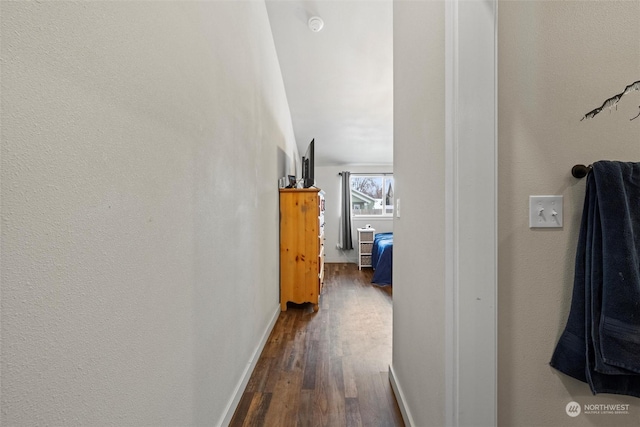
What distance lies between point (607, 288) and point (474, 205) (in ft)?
1.50

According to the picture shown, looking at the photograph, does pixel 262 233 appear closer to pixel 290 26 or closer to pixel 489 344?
pixel 489 344

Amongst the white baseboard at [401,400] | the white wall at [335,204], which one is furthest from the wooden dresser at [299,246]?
the white wall at [335,204]

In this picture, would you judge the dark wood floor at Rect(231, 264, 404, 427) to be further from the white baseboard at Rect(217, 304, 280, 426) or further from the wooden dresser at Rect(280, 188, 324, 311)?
the wooden dresser at Rect(280, 188, 324, 311)

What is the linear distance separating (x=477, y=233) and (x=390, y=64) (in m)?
2.92

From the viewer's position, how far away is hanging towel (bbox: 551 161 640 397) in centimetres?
79

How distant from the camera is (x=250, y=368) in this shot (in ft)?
5.82

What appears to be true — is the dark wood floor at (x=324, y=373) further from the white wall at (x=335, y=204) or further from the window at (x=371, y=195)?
the window at (x=371, y=195)

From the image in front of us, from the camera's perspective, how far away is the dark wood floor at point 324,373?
145cm

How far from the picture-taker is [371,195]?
616 centimetres

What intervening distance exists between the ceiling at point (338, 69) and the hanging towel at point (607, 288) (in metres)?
2.44

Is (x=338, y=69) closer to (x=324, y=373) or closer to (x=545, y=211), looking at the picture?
(x=545, y=211)

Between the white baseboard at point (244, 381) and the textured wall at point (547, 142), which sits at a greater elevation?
the textured wall at point (547, 142)

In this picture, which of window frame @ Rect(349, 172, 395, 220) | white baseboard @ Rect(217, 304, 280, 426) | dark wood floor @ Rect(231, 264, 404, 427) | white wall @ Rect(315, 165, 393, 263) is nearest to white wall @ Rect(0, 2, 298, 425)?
white baseboard @ Rect(217, 304, 280, 426)

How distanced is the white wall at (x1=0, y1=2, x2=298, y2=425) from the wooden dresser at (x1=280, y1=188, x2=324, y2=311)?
5.32 ft
